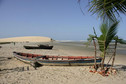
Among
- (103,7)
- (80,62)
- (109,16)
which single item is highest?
(103,7)

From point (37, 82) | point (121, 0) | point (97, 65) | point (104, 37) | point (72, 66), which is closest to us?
point (121, 0)

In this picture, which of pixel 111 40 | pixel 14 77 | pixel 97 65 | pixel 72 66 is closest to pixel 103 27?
pixel 111 40

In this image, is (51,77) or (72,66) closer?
(51,77)

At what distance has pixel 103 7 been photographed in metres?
2.21

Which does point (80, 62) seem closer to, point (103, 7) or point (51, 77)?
point (51, 77)

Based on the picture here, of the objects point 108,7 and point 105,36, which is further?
point 105,36

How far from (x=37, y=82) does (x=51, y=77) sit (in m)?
1.02

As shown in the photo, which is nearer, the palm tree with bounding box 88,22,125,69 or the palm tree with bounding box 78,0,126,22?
the palm tree with bounding box 78,0,126,22

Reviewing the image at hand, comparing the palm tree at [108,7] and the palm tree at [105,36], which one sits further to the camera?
the palm tree at [105,36]

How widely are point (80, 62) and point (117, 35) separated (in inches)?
126

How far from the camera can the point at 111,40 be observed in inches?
281

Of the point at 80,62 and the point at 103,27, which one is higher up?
the point at 103,27

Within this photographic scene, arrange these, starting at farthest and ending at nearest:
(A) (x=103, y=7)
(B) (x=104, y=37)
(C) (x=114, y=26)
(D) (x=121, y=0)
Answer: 1. (B) (x=104, y=37)
2. (C) (x=114, y=26)
3. (A) (x=103, y=7)
4. (D) (x=121, y=0)

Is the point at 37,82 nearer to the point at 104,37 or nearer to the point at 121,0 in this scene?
the point at 104,37
